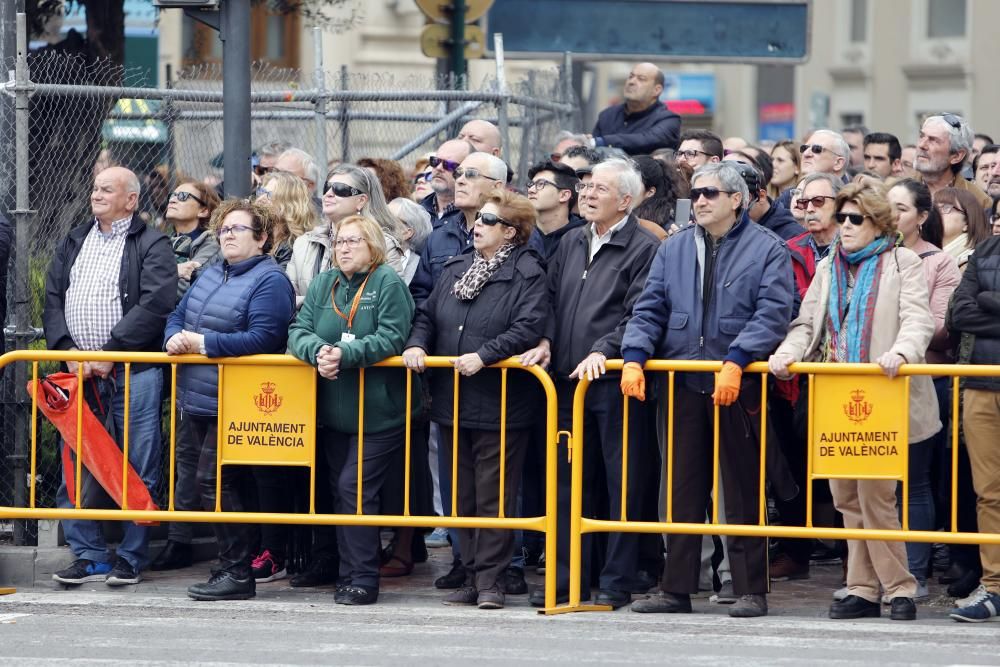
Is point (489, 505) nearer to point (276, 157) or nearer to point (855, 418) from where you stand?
point (855, 418)

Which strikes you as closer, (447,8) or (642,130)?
(642,130)

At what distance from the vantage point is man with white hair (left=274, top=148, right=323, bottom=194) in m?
10.5

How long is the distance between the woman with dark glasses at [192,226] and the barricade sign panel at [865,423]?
3.37 m

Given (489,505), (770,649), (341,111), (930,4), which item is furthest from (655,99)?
(930,4)

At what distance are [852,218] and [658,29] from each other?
603 centimetres

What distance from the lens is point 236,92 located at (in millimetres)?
9734

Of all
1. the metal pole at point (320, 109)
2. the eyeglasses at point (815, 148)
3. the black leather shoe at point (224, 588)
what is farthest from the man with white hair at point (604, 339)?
the metal pole at point (320, 109)

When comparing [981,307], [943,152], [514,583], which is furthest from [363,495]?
[943,152]

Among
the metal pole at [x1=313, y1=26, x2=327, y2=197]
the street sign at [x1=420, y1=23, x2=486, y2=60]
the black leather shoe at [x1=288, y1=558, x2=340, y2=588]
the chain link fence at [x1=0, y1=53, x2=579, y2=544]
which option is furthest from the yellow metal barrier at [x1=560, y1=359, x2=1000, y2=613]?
the street sign at [x1=420, y1=23, x2=486, y2=60]

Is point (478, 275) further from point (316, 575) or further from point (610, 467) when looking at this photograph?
point (316, 575)

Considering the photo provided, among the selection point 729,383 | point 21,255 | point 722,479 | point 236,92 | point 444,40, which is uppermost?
point 444,40

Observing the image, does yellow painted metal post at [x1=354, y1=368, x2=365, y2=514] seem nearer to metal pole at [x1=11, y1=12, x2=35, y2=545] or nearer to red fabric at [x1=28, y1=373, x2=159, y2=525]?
red fabric at [x1=28, y1=373, x2=159, y2=525]

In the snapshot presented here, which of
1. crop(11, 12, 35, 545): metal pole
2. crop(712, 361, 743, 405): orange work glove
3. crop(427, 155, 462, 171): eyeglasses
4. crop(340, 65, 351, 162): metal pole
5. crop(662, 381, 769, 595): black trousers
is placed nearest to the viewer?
crop(712, 361, 743, 405): orange work glove

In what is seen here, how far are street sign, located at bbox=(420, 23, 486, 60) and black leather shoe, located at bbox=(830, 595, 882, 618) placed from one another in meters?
6.20
